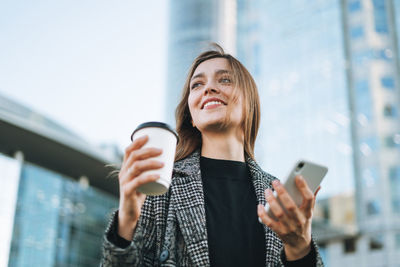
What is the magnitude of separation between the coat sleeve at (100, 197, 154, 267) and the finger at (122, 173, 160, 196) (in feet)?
0.63

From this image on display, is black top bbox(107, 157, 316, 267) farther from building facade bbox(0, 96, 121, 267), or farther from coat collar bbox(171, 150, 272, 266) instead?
building facade bbox(0, 96, 121, 267)

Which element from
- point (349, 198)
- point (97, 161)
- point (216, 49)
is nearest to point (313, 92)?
point (349, 198)

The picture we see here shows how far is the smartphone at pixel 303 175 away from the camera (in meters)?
1.52

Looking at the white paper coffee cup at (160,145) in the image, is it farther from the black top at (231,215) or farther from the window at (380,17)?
the window at (380,17)

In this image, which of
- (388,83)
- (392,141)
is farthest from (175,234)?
(388,83)

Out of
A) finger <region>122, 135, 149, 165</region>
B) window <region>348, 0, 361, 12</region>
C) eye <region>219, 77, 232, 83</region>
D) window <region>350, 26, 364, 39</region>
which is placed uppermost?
window <region>348, 0, 361, 12</region>

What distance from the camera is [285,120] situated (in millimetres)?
42031

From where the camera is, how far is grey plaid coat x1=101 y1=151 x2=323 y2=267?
1678 millimetres

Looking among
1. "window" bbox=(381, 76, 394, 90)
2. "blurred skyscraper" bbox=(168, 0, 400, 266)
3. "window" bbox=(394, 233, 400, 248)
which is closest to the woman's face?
"blurred skyscraper" bbox=(168, 0, 400, 266)

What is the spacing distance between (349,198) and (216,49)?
113 feet

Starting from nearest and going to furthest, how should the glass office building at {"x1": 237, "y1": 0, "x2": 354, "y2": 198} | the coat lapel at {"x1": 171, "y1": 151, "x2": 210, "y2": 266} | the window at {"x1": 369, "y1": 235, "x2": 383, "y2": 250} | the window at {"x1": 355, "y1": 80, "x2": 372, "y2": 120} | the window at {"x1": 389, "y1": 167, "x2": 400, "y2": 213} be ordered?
the coat lapel at {"x1": 171, "y1": 151, "x2": 210, "y2": 266} < the window at {"x1": 389, "y1": 167, "x2": 400, "y2": 213} < the window at {"x1": 369, "y1": 235, "x2": 383, "y2": 250} < the window at {"x1": 355, "y1": 80, "x2": 372, "y2": 120} < the glass office building at {"x1": 237, "y1": 0, "x2": 354, "y2": 198}

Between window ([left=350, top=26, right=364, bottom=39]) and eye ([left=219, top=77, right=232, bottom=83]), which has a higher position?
window ([left=350, top=26, right=364, bottom=39])

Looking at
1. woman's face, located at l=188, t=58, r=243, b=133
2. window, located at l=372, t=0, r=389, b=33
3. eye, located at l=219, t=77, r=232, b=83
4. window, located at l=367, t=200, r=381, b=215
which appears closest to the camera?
woman's face, located at l=188, t=58, r=243, b=133

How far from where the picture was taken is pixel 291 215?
1567mm
